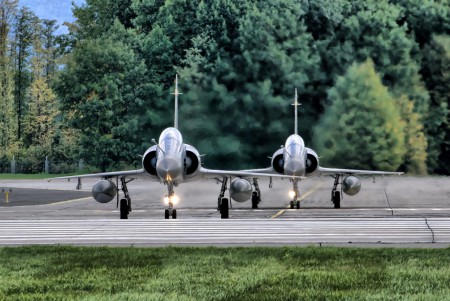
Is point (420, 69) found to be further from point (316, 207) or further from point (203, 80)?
point (316, 207)

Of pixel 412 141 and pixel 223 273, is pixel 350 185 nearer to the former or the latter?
pixel 223 273

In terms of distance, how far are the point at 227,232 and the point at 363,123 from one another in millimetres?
48804

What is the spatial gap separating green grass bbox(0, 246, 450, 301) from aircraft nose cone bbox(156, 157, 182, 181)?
9.45 metres

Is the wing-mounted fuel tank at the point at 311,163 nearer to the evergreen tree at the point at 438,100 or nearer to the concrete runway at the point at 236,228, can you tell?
the concrete runway at the point at 236,228

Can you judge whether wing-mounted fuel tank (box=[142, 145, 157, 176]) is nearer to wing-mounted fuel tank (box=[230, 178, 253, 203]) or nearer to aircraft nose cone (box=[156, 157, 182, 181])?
aircraft nose cone (box=[156, 157, 182, 181])

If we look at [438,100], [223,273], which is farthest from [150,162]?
[438,100]

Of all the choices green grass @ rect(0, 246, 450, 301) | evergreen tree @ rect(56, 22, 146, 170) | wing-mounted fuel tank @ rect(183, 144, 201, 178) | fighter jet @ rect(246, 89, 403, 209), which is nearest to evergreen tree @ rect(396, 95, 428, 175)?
evergreen tree @ rect(56, 22, 146, 170)

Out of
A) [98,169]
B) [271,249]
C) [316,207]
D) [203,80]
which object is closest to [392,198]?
[316,207]

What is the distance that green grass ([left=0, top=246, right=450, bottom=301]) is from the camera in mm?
11328

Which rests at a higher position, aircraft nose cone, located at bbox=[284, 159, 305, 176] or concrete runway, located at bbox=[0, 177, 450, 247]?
aircraft nose cone, located at bbox=[284, 159, 305, 176]

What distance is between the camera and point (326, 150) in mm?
62312

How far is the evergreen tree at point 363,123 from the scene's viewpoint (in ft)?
214

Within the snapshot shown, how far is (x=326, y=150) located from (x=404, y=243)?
147 feet

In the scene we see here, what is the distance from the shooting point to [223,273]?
44.2 feet
